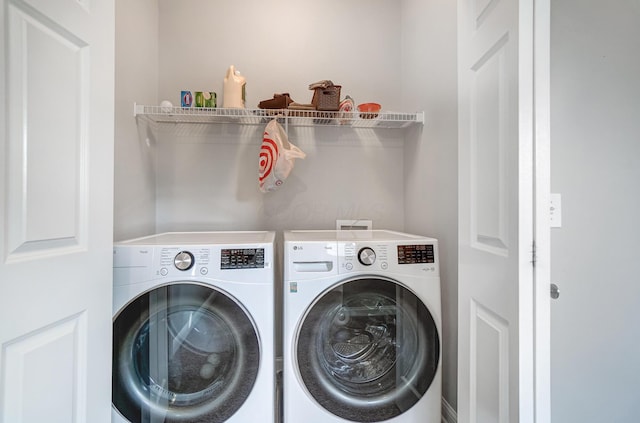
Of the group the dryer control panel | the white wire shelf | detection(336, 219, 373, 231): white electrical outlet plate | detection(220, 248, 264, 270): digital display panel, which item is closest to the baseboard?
the dryer control panel

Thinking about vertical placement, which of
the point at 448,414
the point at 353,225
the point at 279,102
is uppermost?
the point at 279,102

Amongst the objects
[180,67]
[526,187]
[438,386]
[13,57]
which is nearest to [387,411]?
[438,386]

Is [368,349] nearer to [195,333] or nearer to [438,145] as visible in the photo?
[195,333]

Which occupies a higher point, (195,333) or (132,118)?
(132,118)

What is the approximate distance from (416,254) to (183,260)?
944 millimetres

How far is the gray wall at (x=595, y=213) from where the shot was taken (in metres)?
1.00

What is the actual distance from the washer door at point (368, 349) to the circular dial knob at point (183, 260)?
0.50 m

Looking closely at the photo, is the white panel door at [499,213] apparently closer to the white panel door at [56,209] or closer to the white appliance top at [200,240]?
the white appliance top at [200,240]

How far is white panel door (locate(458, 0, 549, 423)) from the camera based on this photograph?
0.67 meters

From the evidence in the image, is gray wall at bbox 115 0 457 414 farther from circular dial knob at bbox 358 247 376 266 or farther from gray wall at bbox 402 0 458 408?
circular dial knob at bbox 358 247 376 266

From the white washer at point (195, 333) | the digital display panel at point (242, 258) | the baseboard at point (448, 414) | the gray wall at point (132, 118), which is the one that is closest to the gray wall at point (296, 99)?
the gray wall at point (132, 118)

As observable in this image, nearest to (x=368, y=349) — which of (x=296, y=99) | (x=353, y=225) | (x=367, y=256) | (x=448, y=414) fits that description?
(x=367, y=256)

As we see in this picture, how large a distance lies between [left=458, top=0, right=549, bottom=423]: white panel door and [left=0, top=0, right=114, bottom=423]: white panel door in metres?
1.20

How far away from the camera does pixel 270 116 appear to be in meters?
1.56
